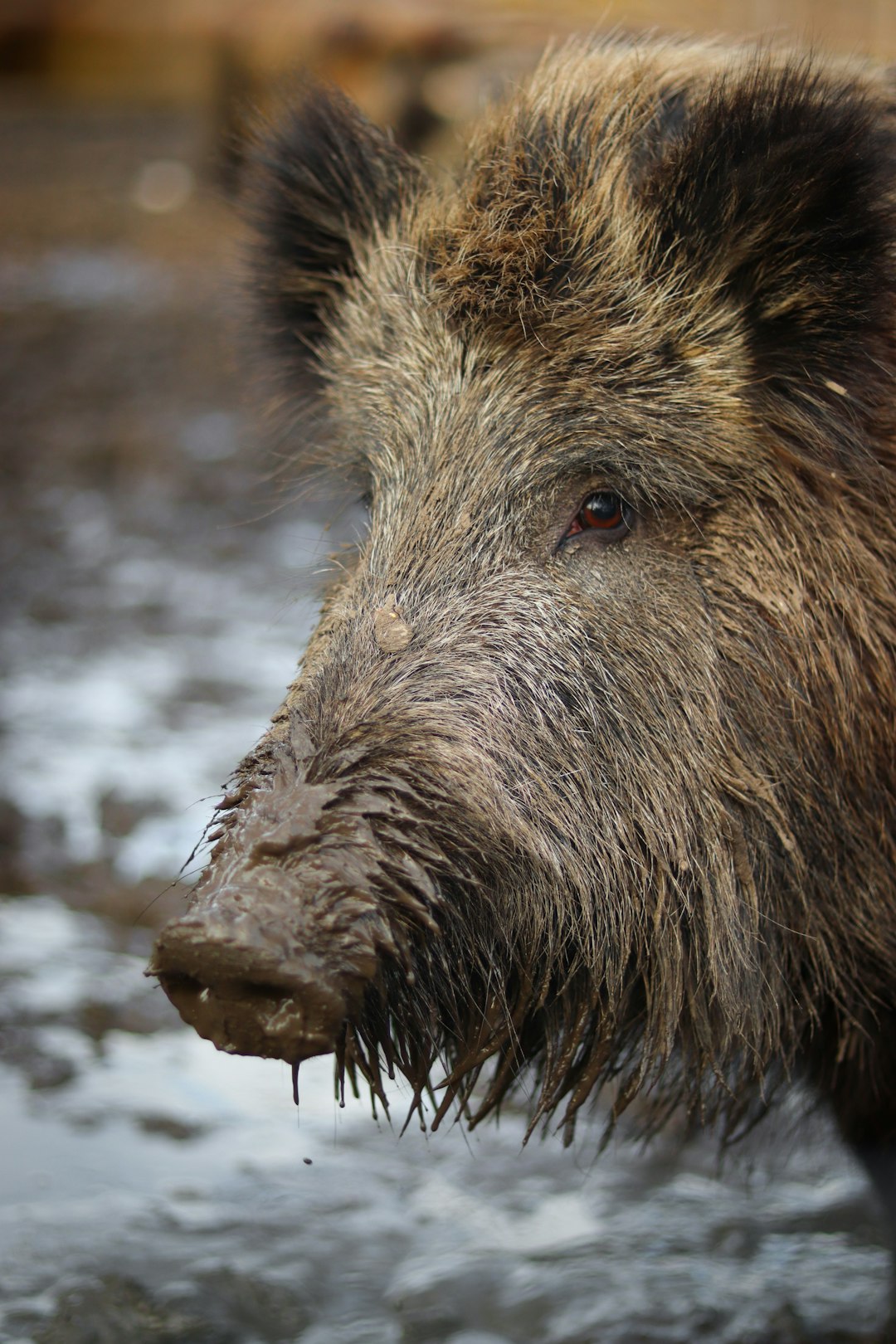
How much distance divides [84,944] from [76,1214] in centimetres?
130

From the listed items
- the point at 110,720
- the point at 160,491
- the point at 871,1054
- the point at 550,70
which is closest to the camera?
the point at 871,1054

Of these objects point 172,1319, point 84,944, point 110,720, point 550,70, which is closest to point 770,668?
point 550,70

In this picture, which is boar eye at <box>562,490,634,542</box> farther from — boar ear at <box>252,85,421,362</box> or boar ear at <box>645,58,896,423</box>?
boar ear at <box>252,85,421,362</box>

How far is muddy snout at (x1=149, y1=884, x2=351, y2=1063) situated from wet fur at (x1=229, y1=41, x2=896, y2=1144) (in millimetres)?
341

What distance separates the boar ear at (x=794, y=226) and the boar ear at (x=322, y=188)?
0.88 metres

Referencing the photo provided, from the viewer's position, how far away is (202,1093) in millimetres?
4102

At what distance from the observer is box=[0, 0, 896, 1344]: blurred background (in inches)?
133

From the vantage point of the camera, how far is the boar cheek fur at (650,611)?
107 inches

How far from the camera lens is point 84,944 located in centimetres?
473

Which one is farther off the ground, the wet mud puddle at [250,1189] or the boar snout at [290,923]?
the boar snout at [290,923]

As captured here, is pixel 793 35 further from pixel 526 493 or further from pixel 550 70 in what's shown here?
pixel 526 493

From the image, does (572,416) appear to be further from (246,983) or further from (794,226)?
(246,983)

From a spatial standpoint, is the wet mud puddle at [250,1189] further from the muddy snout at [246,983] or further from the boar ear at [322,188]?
the muddy snout at [246,983]

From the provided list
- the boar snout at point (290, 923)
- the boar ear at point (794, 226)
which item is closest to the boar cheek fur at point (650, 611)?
the boar ear at point (794, 226)
